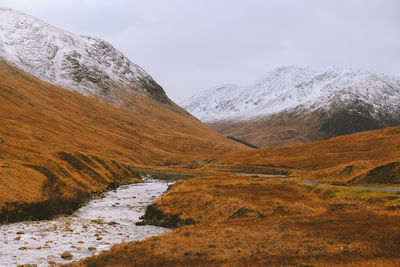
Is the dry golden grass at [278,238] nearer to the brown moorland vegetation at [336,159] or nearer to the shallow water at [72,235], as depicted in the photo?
the shallow water at [72,235]

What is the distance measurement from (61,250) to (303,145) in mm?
156156

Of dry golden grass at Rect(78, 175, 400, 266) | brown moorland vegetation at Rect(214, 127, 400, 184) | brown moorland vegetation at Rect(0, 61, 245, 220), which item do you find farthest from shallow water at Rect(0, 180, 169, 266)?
brown moorland vegetation at Rect(214, 127, 400, 184)

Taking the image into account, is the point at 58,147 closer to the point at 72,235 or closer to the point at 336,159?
the point at 72,235

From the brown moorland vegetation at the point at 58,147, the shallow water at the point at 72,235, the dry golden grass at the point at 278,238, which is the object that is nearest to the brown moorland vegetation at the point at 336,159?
the dry golden grass at the point at 278,238

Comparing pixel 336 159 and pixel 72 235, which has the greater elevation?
pixel 336 159

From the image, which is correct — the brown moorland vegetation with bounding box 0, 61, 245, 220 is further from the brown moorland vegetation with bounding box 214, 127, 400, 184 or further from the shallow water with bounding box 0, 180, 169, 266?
the brown moorland vegetation with bounding box 214, 127, 400, 184

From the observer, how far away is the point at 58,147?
6097 cm

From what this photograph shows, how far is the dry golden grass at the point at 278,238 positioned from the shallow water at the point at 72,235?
3.42 metres

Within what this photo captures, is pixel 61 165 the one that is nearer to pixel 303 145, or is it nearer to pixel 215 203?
pixel 215 203

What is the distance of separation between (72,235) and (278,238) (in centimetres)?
1631

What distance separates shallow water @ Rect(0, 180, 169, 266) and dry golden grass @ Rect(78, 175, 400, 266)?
3419 mm

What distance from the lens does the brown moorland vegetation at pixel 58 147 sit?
37781mm

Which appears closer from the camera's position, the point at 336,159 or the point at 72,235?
the point at 72,235

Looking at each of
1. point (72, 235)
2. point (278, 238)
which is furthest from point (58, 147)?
point (278, 238)
